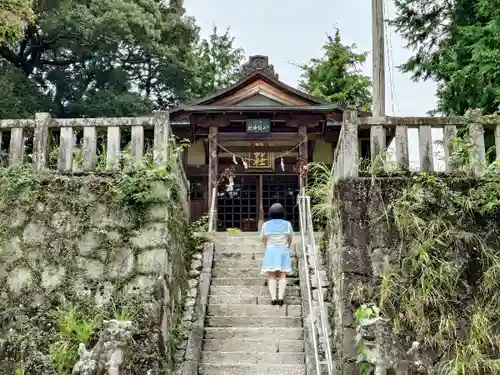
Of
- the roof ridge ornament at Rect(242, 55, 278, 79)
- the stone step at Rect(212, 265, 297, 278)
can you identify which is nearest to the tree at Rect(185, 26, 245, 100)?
the roof ridge ornament at Rect(242, 55, 278, 79)

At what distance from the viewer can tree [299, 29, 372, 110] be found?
21.6 m

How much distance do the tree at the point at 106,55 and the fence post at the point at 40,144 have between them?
42.4ft

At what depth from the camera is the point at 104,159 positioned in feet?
24.6

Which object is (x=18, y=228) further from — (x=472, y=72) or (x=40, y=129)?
(x=472, y=72)

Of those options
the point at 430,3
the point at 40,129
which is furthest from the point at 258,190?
the point at 40,129

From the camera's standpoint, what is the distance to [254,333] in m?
6.99

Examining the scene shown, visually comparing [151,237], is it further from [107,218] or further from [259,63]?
[259,63]

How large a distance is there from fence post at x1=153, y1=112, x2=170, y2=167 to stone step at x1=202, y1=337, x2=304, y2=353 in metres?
2.22

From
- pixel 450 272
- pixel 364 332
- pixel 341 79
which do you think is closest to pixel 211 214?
pixel 450 272

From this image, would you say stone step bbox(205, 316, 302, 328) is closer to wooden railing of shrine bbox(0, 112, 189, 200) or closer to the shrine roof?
wooden railing of shrine bbox(0, 112, 189, 200)

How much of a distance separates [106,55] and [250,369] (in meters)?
18.3

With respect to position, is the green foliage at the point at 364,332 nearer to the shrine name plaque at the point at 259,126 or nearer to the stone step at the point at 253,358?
the stone step at the point at 253,358

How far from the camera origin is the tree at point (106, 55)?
2053 centimetres

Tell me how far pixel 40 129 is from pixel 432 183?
15.9ft
